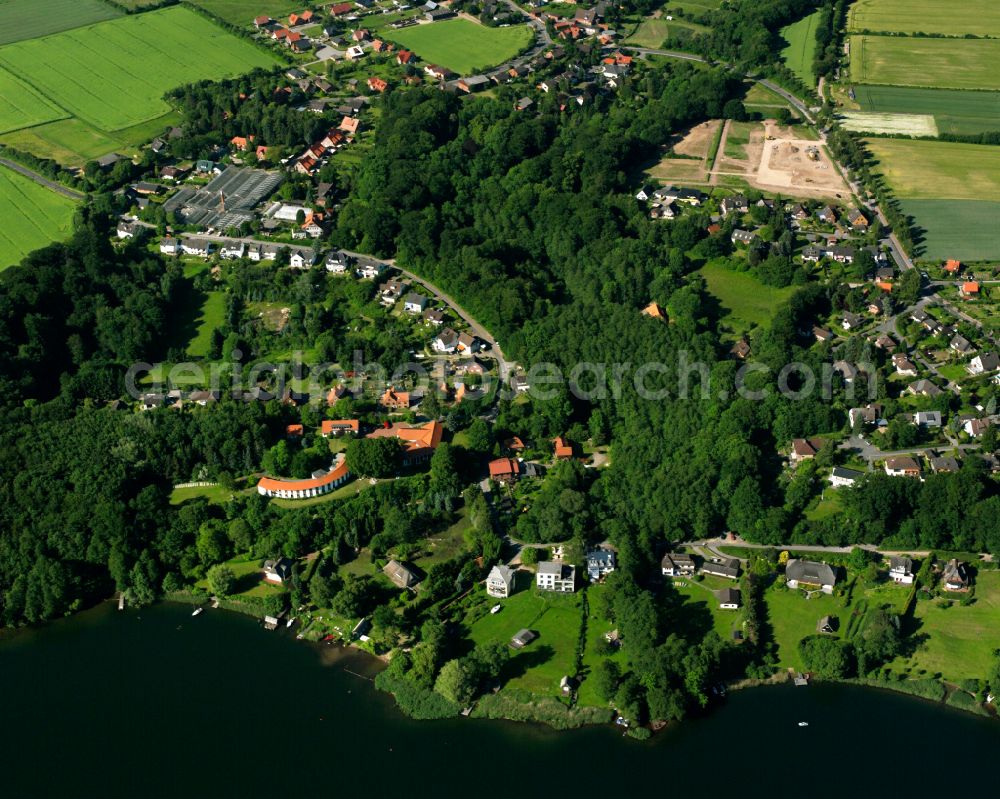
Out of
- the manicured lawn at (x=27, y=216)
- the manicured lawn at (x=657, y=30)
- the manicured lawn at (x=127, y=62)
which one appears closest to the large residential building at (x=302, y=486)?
the manicured lawn at (x=27, y=216)

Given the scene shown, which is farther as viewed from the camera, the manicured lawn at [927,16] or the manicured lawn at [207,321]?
the manicured lawn at [927,16]

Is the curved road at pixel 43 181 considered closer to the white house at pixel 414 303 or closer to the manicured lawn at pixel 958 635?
the white house at pixel 414 303

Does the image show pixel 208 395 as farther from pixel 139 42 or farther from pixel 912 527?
pixel 139 42

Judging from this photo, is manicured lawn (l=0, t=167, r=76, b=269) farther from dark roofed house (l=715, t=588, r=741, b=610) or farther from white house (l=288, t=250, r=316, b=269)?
dark roofed house (l=715, t=588, r=741, b=610)

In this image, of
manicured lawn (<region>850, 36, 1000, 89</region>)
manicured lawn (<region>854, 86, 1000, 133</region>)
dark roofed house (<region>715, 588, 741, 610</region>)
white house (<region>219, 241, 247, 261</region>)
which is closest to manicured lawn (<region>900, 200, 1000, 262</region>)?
manicured lawn (<region>854, 86, 1000, 133</region>)

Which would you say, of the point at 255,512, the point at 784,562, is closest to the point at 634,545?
the point at 784,562

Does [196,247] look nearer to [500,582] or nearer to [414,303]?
[414,303]
